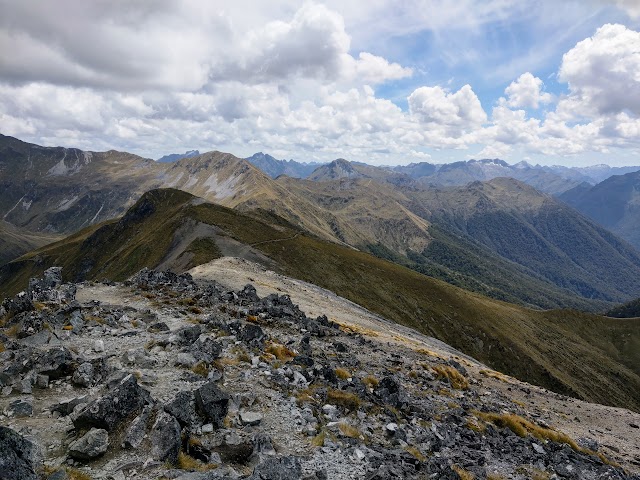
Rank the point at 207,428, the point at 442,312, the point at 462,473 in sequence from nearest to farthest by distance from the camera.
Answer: the point at 207,428 → the point at 462,473 → the point at 442,312

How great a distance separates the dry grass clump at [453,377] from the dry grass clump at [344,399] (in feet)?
46.1

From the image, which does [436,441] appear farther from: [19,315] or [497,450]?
[19,315]

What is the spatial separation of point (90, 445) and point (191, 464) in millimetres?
3104

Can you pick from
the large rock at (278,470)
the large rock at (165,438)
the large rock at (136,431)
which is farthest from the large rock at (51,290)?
the large rock at (278,470)

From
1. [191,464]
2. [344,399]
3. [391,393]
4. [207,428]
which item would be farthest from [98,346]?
[391,393]

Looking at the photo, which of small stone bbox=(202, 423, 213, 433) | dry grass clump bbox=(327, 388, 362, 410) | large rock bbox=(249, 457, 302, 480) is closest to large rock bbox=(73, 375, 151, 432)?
small stone bbox=(202, 423, 213, 433)

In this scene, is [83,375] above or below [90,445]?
above

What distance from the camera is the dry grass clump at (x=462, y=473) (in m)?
15.7

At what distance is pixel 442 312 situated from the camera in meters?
132

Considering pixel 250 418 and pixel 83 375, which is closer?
pixel 250 418

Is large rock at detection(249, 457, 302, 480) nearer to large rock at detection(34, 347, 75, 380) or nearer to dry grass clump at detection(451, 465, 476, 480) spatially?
dry grass clump at detection(451, 465, 476, 480)

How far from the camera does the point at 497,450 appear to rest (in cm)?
1989

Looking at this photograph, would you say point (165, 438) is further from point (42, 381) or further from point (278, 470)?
point (42, 381)

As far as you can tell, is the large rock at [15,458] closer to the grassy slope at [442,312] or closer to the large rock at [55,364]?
the large rock at [55,364]
